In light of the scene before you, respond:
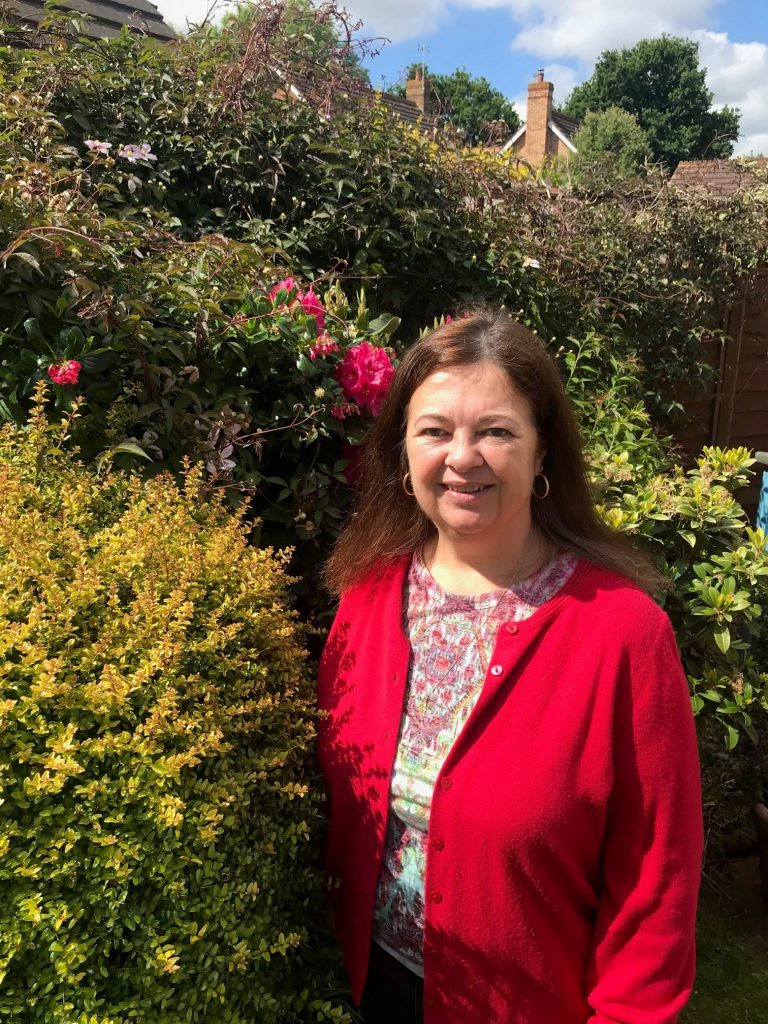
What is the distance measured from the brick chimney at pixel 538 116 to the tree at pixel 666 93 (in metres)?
19.2

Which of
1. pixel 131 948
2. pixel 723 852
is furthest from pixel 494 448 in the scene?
Result: pixel 723 852

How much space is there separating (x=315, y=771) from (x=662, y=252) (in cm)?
430

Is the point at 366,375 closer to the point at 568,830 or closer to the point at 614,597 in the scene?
the point at 614,597

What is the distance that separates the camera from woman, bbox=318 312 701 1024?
1395mm

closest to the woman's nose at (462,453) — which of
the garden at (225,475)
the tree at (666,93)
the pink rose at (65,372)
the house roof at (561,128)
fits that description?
the garden at (225,475)

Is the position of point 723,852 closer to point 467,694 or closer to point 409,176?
point 467,694

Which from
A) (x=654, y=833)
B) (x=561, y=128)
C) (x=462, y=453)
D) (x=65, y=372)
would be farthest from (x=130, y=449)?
(x=561, y=128)

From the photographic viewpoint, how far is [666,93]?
165 ft

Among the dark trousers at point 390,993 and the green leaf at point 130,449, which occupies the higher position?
the green leaf at point 130,449

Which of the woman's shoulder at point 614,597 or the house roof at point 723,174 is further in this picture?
the house roof at point 723,174

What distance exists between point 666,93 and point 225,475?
57094mm

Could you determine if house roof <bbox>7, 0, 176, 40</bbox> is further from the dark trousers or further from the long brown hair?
the dark trousers

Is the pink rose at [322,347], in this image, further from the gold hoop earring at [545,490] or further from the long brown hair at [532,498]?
the gold hoop earring at [545,490]

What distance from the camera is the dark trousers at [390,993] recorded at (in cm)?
157
